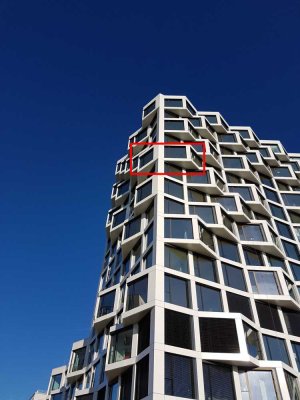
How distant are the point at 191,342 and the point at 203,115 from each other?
3617cm

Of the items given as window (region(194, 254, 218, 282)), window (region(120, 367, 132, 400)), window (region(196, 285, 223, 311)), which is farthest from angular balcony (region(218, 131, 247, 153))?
window (region(120, 367, 132, 400))

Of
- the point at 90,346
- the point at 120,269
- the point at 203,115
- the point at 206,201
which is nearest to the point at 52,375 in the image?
the point at 90,346

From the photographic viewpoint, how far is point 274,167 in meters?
52.2

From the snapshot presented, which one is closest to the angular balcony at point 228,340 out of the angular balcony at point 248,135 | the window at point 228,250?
the window at point 228,250

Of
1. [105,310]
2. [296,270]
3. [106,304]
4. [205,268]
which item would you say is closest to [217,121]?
[296,270]

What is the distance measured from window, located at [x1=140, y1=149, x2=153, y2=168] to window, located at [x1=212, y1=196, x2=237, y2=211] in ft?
25.4

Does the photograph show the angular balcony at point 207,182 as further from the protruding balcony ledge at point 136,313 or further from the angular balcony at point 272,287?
the protruding balcony ledge at point 136,313

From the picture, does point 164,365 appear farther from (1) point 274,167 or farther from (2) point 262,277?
(1) point 274,167

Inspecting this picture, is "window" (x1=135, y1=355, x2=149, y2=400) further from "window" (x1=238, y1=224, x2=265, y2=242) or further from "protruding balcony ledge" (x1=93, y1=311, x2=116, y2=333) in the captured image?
"window" (x1=238, y1=224, x2=265, y2=242)

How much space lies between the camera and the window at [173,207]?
3127cm

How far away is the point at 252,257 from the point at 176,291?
1160cm

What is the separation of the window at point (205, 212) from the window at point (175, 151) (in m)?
6.97

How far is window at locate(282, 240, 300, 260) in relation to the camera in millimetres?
38869

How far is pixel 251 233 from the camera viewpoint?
117 feet
